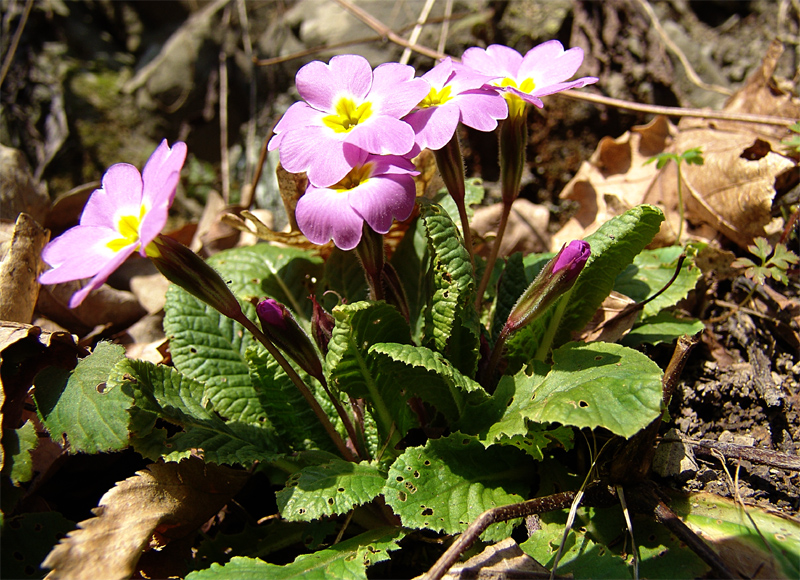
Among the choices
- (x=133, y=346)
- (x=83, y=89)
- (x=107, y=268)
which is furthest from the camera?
(x=83, y=89)

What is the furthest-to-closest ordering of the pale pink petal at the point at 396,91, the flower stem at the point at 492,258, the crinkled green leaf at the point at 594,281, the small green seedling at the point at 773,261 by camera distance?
the small green seedling at the point at 773,261
the flower stem at the point at 492,258
the crinkled green leaf at the point at 594,281
the pale pink petal at the point at 396,91

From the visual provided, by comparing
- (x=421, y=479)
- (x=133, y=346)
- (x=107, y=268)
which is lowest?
(x=133, y=346)

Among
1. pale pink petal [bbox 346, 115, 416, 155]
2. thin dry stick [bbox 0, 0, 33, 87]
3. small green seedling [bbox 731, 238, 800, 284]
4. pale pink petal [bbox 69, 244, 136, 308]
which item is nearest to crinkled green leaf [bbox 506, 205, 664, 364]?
small green seedling [bbox 731, 238, 800, 284]

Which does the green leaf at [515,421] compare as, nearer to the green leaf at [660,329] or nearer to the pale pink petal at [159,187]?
the green leaf at [660,329]

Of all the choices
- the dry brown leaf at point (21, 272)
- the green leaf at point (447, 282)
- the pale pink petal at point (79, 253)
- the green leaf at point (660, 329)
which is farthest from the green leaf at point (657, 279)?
the dry brown leaf at point (21, 272)

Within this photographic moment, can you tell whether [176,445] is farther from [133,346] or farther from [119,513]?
[133,346]

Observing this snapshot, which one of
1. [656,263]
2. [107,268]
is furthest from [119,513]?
[656,263]
